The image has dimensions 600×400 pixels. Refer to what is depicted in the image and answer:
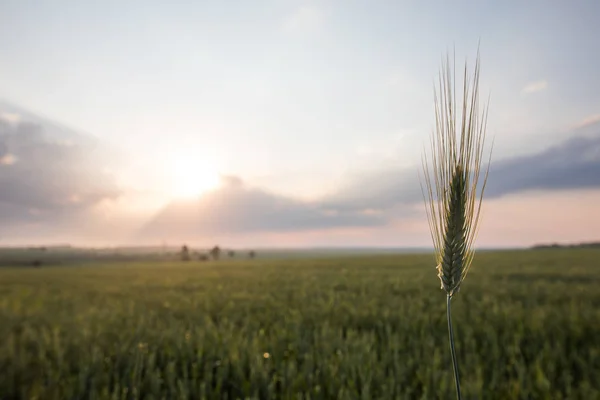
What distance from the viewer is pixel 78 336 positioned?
237 inches

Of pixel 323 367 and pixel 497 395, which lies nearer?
pixel 497 395

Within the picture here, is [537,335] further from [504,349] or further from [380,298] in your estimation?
[380,298]

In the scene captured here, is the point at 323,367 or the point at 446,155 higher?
the point at 446,155

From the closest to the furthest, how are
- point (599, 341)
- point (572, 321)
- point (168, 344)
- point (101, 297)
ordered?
1. point (168, 344)
2. point (599, 341)
3. point (572, 321)
4. point (101, 297)

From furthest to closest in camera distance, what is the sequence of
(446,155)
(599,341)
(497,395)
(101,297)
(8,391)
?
(101,297) < (599,341) < (8,391) < (497,395) < (446,155)

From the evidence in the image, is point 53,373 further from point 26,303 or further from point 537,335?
point 26,303

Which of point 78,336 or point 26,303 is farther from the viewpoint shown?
point 26,303

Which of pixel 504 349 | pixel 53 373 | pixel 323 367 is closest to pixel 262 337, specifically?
pixel 323 367

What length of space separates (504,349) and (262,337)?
324 centimetres

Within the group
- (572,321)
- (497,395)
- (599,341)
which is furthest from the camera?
(572,321)

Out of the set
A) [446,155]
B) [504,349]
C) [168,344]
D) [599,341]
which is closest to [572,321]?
[599,341]

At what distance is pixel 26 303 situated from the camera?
10.9m

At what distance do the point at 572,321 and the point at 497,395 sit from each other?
167 inches

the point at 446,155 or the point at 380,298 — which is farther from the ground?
the point at 446,155
